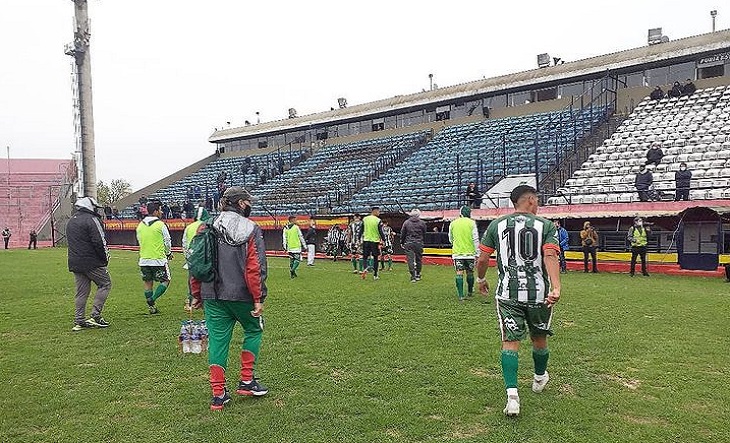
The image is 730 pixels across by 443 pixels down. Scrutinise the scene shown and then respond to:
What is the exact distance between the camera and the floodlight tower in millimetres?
36375

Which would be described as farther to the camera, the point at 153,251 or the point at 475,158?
the point at 475,158

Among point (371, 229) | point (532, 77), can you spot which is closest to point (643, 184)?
point (371, 229)

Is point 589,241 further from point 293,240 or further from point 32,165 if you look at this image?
point 32,165

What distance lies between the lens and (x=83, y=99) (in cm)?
3691

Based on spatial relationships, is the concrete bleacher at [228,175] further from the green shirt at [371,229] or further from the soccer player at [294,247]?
the green shirt at [371,229]

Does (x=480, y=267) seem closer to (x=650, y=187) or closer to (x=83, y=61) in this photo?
(x=650, y=187)

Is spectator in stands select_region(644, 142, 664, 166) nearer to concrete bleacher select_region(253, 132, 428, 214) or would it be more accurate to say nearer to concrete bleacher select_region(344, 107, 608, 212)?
concrete bleacher select_region(344, 107, 608, 212)

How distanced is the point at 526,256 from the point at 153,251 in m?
6.89

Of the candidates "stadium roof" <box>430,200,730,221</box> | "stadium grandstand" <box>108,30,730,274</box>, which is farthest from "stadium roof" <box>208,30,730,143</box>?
"stadium roof" <box>430,200,730,221</box>

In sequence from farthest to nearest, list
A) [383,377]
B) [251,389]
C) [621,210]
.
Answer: [621,210]
[383,377]
[251,389]

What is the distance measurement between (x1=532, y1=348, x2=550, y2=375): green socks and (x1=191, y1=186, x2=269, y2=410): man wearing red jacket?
2.39 meters

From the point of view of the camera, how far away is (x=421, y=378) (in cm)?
563

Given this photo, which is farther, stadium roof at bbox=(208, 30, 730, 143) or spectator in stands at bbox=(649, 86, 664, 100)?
spectator in stands at bbox=(649, 86, 664, 100)

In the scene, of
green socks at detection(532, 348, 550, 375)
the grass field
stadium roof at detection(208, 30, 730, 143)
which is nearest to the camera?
the grass field
